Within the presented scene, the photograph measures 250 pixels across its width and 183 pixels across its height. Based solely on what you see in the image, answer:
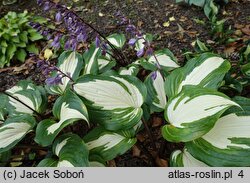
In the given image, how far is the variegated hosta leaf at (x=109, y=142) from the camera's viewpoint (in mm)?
1803

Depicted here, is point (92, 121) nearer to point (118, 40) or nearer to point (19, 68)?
point (118, 40)

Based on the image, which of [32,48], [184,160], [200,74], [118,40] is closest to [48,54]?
[32,48]

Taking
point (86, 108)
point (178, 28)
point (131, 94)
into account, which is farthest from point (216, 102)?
point (178, 28)

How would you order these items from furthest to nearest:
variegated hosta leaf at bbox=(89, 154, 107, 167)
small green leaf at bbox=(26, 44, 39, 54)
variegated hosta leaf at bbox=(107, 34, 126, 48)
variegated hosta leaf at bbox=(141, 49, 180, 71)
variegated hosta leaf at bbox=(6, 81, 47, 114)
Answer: small green leaf at bbox=(26, 44, 39, 54), variegated hosta leaf at bbox=(107, 34, 126, 48), variegated hosta leaf at bbox=(141, 49, 180, 71), variegated hosta leaf at bbox=(6, 81, 47, 114), variegated hosta leaf at bbox=(89, 154, 107, 167)

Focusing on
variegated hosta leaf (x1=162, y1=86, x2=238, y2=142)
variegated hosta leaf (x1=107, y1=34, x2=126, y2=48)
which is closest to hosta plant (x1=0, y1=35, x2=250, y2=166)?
variegated hosta leaf (x1=162, y1=86, x2=238, y2=142)

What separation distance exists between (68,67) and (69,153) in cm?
80

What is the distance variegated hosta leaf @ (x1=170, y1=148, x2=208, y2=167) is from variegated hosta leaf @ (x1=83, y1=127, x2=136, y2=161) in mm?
228

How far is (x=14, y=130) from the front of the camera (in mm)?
1898

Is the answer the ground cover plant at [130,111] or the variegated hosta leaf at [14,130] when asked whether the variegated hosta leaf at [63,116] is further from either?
the variegated hosta leaf at [14,130]

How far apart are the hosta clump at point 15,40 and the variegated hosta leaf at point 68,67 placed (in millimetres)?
1020

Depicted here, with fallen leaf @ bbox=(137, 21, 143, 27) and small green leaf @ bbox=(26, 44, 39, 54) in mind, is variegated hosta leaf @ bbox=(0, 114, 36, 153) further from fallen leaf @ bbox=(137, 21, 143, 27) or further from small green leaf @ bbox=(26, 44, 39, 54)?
fallen leaf @ bbox=(137, 21, 143, 27)

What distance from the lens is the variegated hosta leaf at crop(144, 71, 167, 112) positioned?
1956 mm

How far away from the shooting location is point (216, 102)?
153 centimetres
